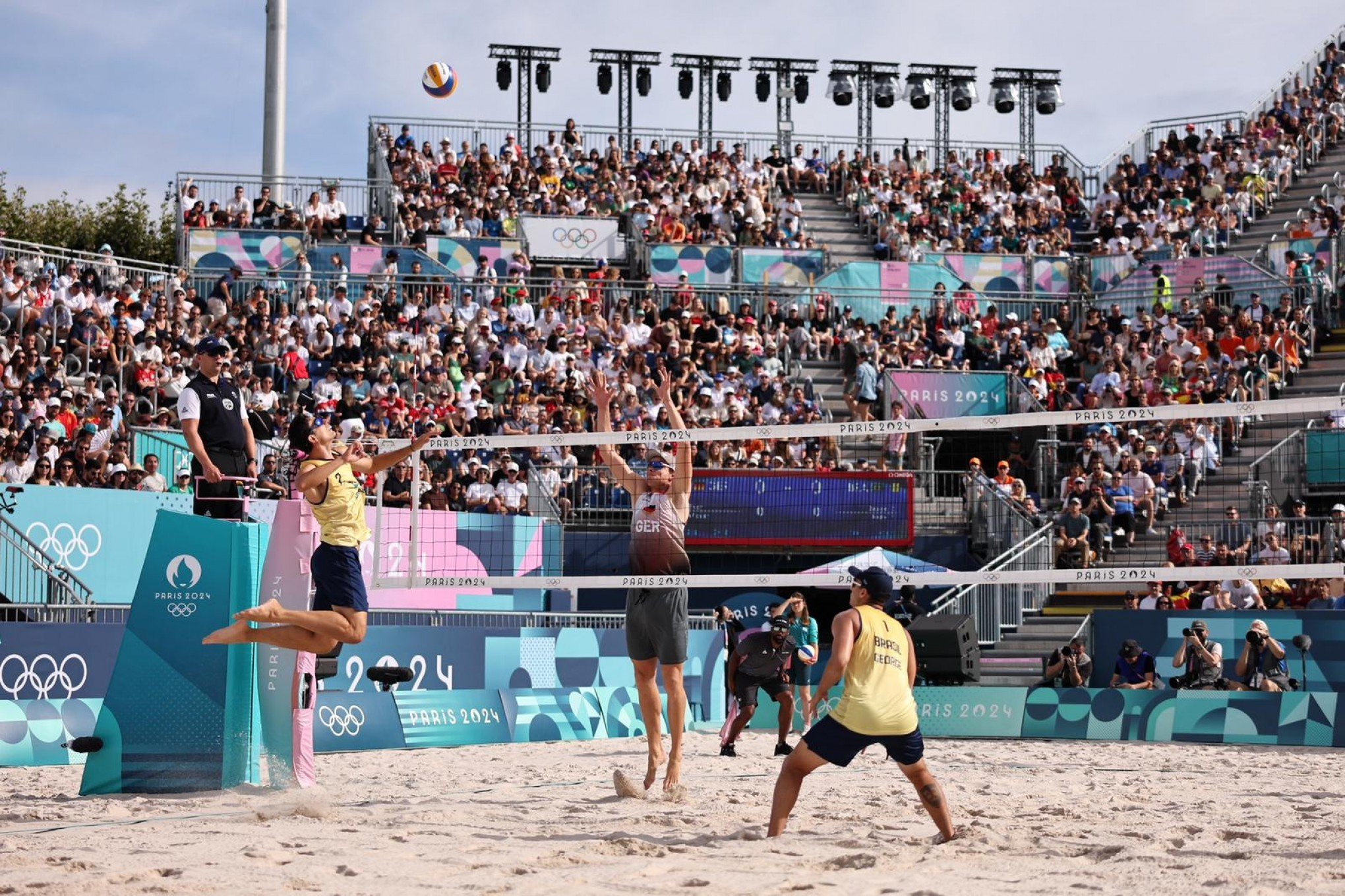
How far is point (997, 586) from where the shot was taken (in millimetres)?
19062

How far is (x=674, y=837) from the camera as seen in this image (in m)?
7.20

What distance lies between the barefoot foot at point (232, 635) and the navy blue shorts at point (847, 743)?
3030mm

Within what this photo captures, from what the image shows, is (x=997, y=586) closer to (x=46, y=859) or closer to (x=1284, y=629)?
(x=1284, y=629)

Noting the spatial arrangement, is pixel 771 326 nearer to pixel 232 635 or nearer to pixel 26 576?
pixel 26 576

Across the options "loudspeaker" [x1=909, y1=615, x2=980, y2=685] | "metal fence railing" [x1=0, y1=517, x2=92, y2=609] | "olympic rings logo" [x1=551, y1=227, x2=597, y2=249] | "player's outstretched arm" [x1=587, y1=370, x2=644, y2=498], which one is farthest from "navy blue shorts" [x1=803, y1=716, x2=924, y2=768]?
"olympic rings logo" [x1=551, y1=227, x2=597, y2=249]

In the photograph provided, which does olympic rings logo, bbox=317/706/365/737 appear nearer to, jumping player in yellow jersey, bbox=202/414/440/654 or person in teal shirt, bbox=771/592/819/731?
person in teal shirt, bbox=771/592/819/731

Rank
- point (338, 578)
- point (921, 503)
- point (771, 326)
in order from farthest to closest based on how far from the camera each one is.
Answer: point (771, 326)
point (921, 503)
point (338, 578)

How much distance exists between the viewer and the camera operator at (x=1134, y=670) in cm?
1591

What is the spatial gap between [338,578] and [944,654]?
919 cm

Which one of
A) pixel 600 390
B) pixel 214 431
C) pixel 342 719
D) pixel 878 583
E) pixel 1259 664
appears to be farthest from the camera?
pixel 1259 664

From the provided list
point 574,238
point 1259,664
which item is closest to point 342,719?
point 1259,664

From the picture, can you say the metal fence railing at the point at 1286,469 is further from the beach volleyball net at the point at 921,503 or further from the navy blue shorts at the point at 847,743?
the navy blue shorts at the point at 847,743

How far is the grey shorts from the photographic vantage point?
870 cm

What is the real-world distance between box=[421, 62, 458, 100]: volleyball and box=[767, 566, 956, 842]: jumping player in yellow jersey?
2220 cm
